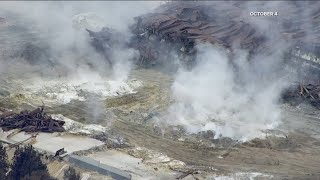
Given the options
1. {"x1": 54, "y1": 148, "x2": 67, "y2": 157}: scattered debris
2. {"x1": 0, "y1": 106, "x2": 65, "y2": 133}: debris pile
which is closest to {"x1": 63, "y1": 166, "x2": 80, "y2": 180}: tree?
{"x1": 54, "y1": 148, "x2": 67, "y2": 157}: scattered debris

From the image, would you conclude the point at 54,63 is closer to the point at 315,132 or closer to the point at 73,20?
the point at 73,20

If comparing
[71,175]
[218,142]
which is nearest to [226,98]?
[218,142]

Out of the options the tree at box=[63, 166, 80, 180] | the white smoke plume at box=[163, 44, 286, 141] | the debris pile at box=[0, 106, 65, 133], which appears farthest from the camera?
the white smoke plume at box=[163, 44, 286, 141]

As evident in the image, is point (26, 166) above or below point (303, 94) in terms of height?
above

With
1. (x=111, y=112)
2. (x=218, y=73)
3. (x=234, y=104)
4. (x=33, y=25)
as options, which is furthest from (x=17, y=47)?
(x=234, y=104)

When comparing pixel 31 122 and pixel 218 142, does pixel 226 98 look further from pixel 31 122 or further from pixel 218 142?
pixel 31 122

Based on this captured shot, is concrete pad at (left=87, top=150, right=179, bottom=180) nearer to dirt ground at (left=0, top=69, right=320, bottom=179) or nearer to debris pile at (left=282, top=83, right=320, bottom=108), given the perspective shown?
dirt ground at (left=0, top=69, right=320, bottom=179)

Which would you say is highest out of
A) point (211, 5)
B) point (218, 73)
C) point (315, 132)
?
point (211, 5)
